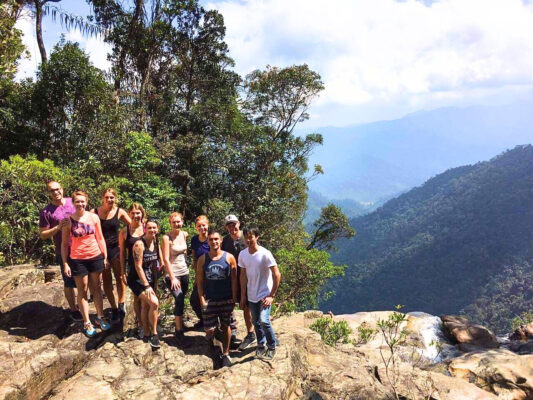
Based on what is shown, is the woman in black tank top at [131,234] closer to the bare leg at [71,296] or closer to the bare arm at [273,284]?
the bare leg at [71,296]

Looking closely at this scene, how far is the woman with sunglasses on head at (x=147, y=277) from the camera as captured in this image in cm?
509

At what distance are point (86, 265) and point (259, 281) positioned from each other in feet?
8.94

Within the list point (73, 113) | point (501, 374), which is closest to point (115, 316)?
point (73, 113)

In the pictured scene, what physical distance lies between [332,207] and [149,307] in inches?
762

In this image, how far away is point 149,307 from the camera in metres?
5.16

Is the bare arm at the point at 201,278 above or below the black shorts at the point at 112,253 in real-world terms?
below

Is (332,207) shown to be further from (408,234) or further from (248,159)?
(408,234)

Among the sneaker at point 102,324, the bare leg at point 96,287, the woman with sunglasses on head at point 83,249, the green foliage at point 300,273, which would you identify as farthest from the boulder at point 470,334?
the woman with sunglasses on head at point 83,249

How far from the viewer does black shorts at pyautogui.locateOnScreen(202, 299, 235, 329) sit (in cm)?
521

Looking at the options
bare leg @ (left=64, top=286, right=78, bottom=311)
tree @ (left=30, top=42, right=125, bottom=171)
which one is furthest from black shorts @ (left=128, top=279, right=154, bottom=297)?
tree @ (left=30, top=42, right=125, bottom=171)

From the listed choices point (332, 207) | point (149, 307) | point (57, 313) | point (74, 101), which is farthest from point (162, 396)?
point (332, 207)

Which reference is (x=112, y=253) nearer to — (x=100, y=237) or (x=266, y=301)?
(x=100, y=237)

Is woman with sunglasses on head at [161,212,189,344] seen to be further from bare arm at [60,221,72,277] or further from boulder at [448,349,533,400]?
boulder at [448,349,533,400]

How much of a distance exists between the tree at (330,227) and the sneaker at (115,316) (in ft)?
61.7
